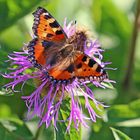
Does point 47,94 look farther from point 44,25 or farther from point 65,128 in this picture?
point 44,25

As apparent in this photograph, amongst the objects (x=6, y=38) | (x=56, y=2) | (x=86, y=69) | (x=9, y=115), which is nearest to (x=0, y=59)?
(x=86, y=69)

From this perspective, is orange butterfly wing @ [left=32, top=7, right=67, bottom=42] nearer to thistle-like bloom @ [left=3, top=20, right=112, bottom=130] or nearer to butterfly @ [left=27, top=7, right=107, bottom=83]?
butterfly @ [left=27, top=7, right=107, bottom=83]

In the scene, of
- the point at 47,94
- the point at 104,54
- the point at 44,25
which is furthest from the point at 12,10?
the point at 104,54

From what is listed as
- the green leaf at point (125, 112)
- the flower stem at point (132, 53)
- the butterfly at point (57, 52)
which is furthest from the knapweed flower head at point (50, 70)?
the flower stem at point (132, 53)

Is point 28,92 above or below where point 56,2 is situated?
below

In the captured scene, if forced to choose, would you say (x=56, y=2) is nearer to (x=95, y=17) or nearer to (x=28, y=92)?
(x=95, y=17)

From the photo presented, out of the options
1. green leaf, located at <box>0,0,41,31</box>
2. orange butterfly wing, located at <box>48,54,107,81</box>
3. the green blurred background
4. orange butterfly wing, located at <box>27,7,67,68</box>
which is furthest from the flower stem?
orange butterfly wing, located at <box>48,54,107,81</box>
